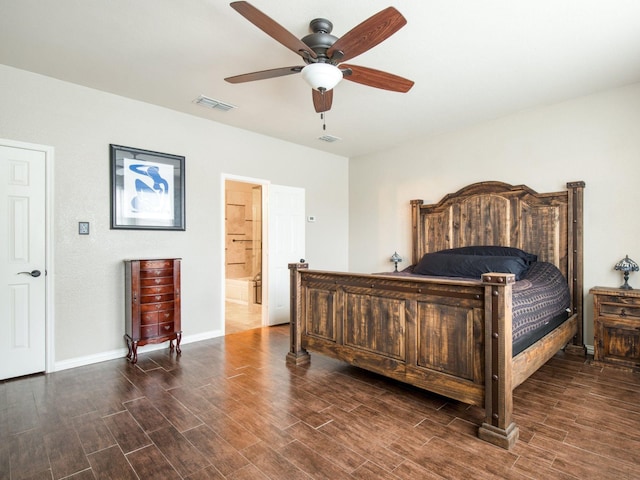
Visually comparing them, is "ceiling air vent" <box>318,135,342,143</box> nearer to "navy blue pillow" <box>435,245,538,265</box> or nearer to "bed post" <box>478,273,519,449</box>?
"navy blue pillow" <box>435,245,538,265</box>

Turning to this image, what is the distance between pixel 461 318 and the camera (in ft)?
7.50

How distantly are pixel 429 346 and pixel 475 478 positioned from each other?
837mm

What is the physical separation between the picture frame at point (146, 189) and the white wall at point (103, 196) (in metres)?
0.08

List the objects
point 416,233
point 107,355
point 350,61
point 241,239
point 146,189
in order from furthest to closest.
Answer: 1. point 241,239
2. point 416,233
3. point 146,189
4. point 107,355
5. point 350,61

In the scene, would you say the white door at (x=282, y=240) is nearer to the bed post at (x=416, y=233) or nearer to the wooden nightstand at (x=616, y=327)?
the bed post at (x=416, y=233)

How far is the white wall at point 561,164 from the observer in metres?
3.53

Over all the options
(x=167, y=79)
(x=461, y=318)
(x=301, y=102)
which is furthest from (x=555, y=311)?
(x=167, y=79)

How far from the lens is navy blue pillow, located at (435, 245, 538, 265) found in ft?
13.0

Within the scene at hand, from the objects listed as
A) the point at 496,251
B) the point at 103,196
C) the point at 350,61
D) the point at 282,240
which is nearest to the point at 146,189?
the point at 103,196

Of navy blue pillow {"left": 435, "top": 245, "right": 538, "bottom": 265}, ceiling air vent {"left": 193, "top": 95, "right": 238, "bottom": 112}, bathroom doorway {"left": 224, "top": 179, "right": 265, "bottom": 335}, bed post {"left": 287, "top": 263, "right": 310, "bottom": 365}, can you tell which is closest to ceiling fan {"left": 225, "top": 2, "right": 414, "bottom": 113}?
ceiling air vent {"left": 193, "top": 95, "right": 238, "bottom": 112}

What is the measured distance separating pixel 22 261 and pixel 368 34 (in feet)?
11.6

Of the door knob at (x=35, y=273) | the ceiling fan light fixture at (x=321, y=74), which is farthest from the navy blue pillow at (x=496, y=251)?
the door knob at (x=35, y=273)

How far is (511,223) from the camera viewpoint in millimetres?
4219

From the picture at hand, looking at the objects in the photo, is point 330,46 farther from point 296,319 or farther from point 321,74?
point 296,319
